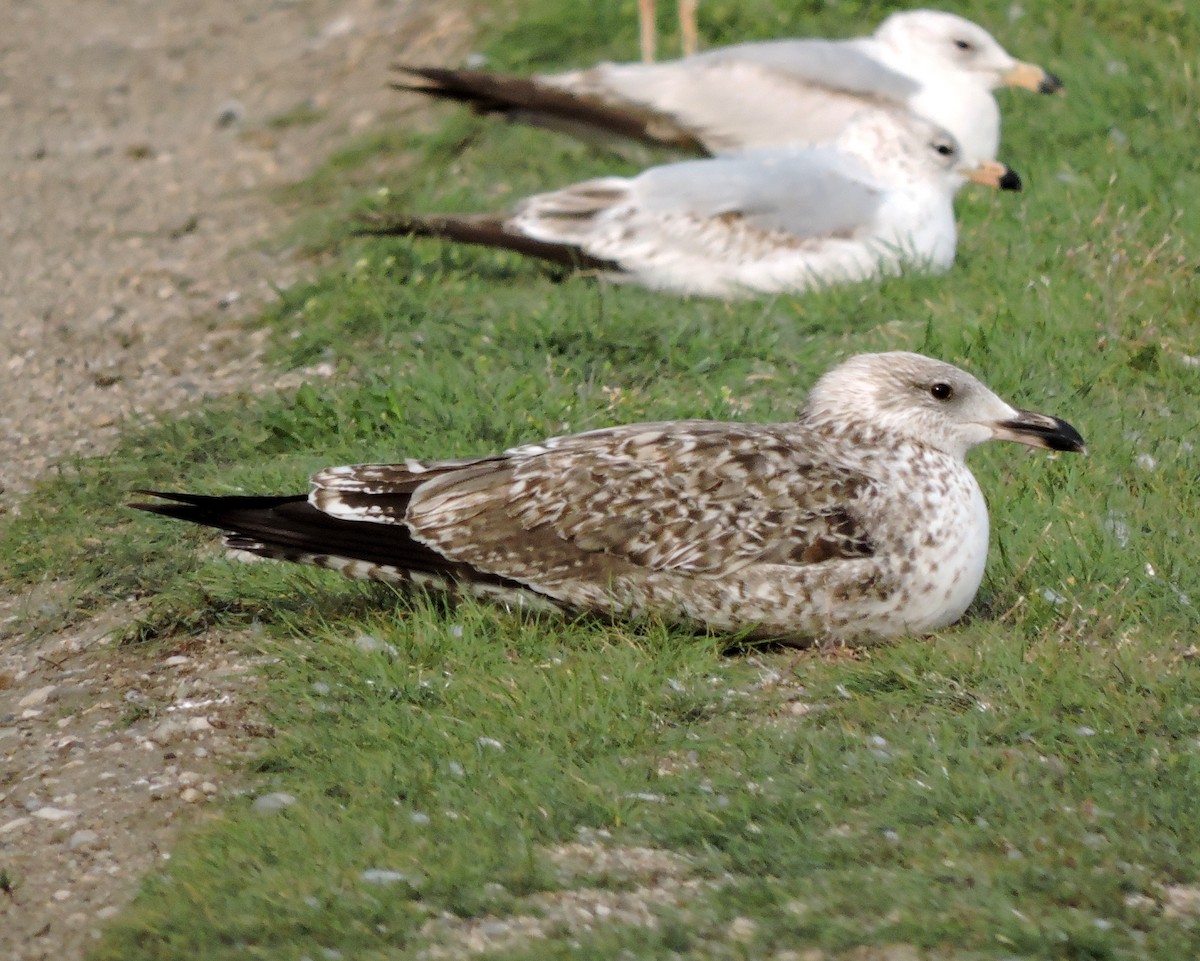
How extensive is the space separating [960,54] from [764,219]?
2221 mm

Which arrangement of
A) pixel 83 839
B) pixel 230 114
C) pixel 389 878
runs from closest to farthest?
pixel 389 878 < pixel 83 839 < pixel 230 114

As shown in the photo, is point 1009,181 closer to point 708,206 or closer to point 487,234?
point 708,206

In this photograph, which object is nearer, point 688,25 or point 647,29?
point 647,29

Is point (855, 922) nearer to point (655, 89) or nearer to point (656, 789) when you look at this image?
point (656, 789)

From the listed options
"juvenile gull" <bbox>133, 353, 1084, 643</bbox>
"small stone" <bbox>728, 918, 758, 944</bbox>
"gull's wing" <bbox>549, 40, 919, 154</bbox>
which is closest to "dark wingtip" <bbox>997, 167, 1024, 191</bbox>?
"gull's wing" <bbox>549, 40, 919, 154</bbox>

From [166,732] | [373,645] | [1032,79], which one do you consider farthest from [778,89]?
[166,732]

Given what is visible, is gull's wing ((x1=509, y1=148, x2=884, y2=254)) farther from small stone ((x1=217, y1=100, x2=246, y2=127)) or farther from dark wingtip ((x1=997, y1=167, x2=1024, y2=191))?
small stone ((x1=217, y1=100, x2=246, y2=127))

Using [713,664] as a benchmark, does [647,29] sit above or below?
above

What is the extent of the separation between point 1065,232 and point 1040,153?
140 centimetres

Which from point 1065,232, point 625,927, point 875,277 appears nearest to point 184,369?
point 875,277

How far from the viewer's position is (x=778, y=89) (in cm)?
931

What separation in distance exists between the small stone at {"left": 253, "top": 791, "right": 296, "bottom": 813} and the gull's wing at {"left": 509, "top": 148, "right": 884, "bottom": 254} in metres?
4.24

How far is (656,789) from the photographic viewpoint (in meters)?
4.24

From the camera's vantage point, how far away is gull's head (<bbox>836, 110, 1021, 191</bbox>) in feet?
26.9
